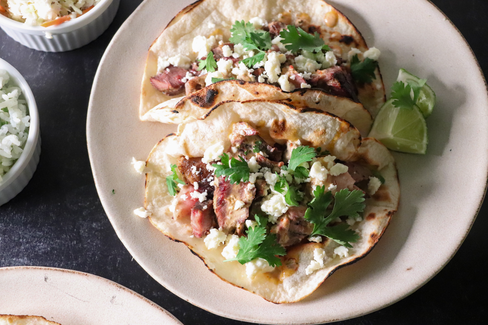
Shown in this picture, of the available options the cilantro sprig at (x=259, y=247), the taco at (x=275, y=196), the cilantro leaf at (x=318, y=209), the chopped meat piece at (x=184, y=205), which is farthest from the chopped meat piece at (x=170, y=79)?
the cilantro leaf at (x=318, y=209)

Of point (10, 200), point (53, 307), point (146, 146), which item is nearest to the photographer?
point (53, 307)

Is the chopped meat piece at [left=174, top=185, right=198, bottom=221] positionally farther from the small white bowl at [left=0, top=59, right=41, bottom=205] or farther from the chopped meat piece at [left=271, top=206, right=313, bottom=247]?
the small white bowl at [left=0, top=59, right=41, bottom=205]

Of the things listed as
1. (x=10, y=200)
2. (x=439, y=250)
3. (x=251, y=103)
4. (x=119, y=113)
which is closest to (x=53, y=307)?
(x=10, y=200)

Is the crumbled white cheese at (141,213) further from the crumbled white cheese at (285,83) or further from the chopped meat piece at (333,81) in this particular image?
the chopped meat piece at (333,81)

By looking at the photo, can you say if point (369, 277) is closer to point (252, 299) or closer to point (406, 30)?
point (252, 299)

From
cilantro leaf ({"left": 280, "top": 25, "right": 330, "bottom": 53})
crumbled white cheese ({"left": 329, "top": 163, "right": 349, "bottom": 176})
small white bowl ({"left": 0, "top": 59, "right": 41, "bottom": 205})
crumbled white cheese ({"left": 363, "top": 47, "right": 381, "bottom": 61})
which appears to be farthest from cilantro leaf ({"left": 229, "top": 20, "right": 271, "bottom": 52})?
small white bowl ({"left": 0, "top": 59, "right": 41, "bottom": 205})
